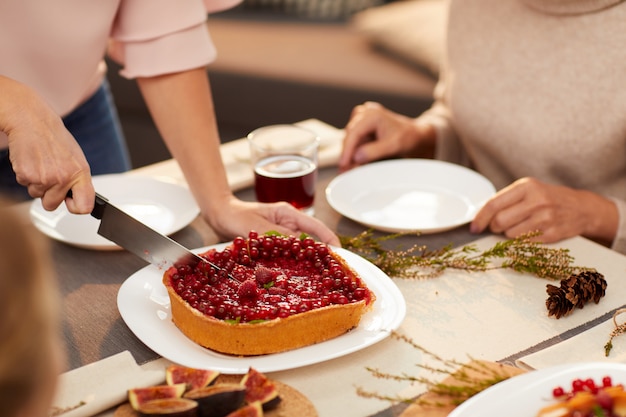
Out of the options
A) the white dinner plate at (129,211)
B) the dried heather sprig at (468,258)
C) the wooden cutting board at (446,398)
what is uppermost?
the wooden cutting board at (446,398)

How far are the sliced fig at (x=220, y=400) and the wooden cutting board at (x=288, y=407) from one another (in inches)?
2.0

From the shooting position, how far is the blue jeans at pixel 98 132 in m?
1.91

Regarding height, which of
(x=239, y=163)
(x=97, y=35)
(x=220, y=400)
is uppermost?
(x=97, y=35)

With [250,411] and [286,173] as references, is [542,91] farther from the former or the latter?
[250,411]

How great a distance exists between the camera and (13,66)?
1.60 meters

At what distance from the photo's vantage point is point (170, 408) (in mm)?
918

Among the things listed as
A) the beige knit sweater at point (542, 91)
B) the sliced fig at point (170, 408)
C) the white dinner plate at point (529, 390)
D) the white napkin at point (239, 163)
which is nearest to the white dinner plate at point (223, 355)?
the sliced fig at point (170, 408)

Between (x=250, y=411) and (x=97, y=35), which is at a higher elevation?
(x=97, y=35)

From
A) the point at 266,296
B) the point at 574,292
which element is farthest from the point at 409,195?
the point at 266,296

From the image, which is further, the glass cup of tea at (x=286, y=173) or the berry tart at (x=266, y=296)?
the glass cup of tea at (x=286, y=173)

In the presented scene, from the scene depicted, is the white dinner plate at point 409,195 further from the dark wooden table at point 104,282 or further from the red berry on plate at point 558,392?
the red berry on plate at point 558,392

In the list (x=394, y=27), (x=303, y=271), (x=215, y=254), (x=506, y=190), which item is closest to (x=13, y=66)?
(x=215, y=254)

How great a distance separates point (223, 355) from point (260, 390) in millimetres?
149

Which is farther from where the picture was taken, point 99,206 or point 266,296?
point 99,206
